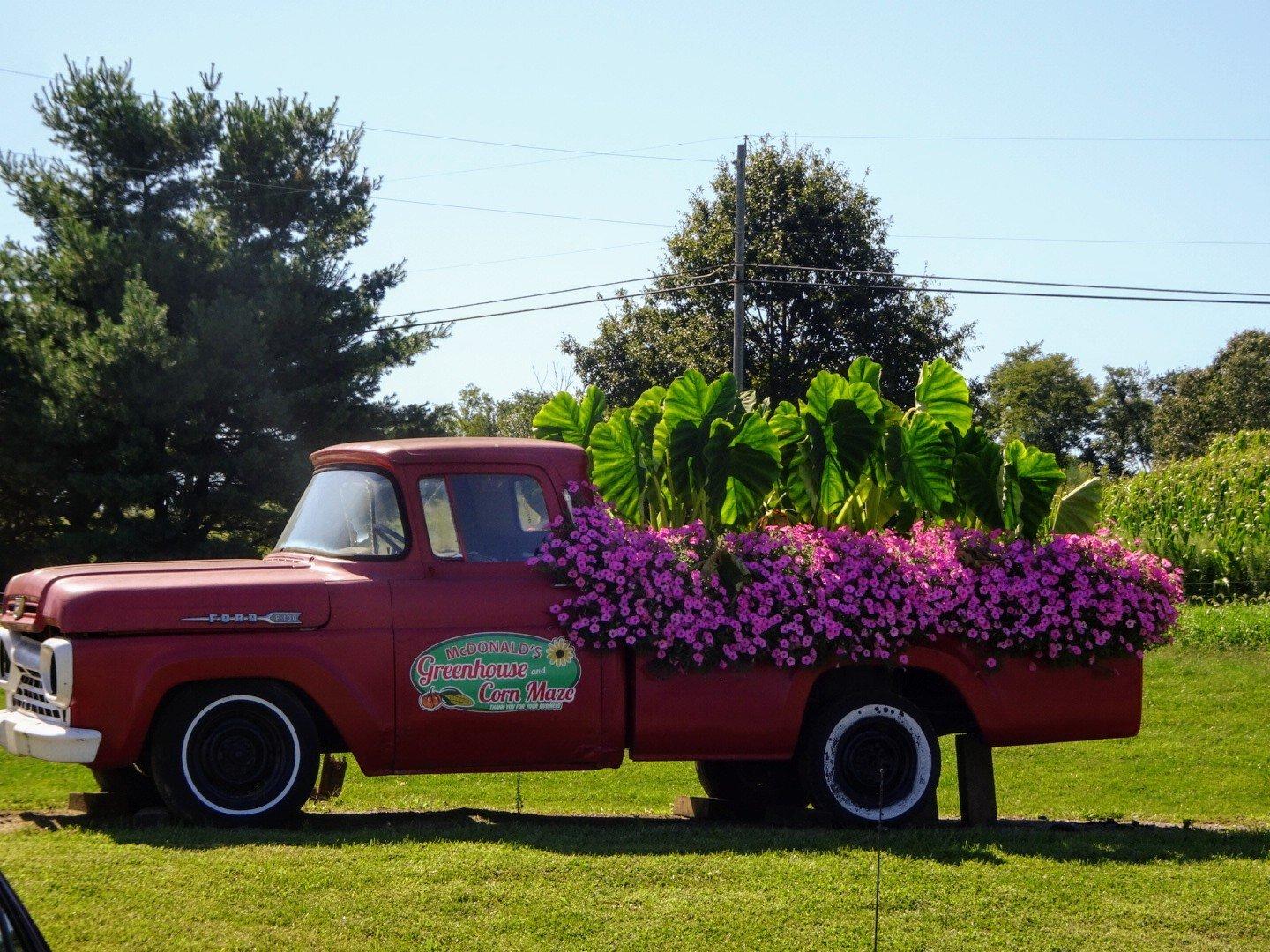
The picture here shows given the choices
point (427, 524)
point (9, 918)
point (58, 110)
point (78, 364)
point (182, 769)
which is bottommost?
point (182, 769)

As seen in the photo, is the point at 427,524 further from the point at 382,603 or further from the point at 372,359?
the point at 372,359

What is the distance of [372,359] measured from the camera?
31.4m

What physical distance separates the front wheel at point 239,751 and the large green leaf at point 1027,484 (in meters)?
4.41

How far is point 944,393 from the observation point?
9.35m

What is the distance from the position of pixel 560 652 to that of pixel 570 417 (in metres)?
2.43

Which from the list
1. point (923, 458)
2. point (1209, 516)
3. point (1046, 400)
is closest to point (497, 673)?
point (923, 458)

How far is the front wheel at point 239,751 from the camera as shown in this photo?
7.14 metres

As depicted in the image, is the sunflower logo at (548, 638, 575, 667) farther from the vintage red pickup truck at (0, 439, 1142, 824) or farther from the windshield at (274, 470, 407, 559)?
the windshield at (274, 470, 407, 559)

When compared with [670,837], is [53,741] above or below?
above

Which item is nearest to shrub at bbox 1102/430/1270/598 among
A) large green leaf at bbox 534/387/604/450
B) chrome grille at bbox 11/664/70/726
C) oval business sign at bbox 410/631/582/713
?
large green leaf at bbox 534/387/604/450

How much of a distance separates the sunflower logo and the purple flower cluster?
7 cm

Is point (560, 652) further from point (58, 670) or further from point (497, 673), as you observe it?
point (58, 670)

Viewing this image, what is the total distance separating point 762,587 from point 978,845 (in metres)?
1.77

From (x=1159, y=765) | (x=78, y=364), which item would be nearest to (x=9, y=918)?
(x=1159, y=765)
